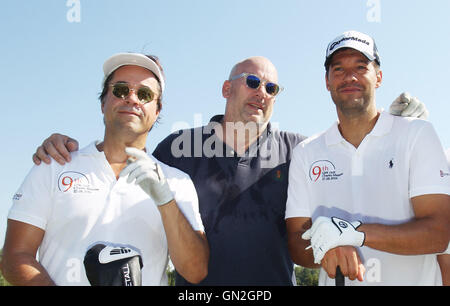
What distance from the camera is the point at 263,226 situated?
5.24m

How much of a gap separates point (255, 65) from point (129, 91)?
95.1 inches

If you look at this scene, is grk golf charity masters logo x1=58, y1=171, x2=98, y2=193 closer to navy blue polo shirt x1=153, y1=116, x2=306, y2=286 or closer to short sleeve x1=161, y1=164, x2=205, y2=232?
short sleeve x1=161, y1=164, x2=205, y2=232

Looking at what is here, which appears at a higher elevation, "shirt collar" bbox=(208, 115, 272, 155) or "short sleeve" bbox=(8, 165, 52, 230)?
"shirt collar" bbox=(208, 115, 272, 155)

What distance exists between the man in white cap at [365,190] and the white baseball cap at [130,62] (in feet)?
6.66

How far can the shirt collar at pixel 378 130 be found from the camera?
15.9ft

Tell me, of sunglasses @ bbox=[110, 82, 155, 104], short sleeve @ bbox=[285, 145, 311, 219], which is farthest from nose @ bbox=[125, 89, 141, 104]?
short sleeve @ bbox=[285, 145, 311, 219]

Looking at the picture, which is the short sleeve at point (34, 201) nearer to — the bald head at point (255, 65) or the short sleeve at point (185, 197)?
the short sleeve at point (185, 197)

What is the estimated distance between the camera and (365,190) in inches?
183

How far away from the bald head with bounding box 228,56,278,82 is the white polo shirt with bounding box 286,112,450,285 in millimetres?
1844

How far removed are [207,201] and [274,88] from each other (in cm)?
211

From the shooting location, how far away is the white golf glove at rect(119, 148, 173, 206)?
3.76m

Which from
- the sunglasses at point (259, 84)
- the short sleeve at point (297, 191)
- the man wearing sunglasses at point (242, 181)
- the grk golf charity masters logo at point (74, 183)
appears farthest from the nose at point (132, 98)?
the sunglasses at point (259, 84)

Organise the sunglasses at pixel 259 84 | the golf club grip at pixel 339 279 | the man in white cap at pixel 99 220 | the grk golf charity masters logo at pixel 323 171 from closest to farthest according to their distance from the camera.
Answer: the man in white cap at pixel 99 220 → the golf club grip at pixel 339 279 → the grk golf charity masters logo at pixel 323 171 → the sunglasses at pixel 259 84

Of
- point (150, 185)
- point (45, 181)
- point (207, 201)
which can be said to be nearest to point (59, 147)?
point (45, 181)
